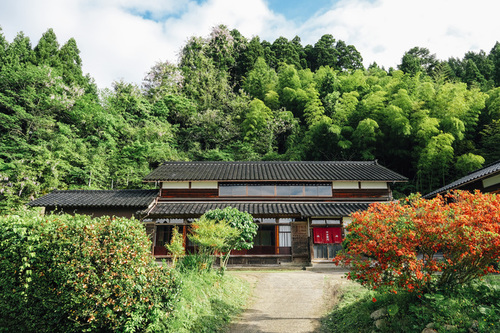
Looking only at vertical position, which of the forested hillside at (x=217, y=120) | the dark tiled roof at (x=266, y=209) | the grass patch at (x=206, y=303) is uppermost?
the forested hillside at (x=217, y=120)

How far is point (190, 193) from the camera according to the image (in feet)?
59.5

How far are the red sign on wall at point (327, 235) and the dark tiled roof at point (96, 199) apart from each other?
9.90 meters

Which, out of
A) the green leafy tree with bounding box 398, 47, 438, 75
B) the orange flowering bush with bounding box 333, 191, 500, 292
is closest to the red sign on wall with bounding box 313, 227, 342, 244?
the orange flowering bush with bounding box 333, 191, 500, 292

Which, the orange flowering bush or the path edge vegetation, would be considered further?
the orange flowering bush

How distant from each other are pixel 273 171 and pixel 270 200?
7.79 feet

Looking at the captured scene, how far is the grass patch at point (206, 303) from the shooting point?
549 cm

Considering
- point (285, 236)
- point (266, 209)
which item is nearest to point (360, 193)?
point (285, 236)

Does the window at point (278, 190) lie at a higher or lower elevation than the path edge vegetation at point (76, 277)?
higher

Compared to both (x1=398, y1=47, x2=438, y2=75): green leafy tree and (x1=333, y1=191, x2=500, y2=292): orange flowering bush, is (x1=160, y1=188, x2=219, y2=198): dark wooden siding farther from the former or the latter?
(x1=398, y1=47, x2=438, y2=75): green leafy tree

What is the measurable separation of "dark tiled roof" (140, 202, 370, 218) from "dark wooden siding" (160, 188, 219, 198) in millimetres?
582

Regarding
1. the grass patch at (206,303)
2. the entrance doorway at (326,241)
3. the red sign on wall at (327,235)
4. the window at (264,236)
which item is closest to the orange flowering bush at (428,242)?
the grass patch at (206,303)

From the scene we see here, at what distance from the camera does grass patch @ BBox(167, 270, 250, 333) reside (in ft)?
18.0

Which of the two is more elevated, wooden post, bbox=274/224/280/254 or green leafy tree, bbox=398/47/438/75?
green leafy tree, bbox=398/47/438/75

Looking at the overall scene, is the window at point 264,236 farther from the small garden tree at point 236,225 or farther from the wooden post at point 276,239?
the small garden tree at point 236,225
